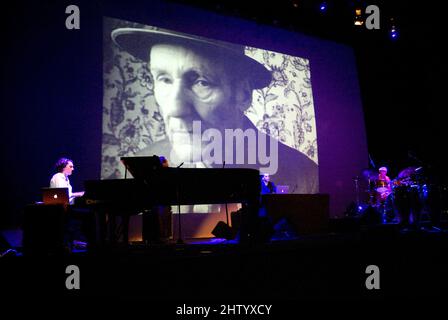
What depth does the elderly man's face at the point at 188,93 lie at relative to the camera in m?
6.53

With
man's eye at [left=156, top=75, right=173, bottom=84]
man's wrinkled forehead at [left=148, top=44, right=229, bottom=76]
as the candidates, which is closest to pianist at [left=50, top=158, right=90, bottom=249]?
man's eye at [left=156, top=75, right=173, bottom=84]

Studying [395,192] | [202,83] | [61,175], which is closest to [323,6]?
[202,83]

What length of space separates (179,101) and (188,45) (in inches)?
46.1

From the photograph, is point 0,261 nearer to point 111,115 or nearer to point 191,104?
point 111,115

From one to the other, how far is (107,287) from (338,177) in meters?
6.78

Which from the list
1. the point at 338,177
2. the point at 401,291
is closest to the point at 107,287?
the point at 401,291

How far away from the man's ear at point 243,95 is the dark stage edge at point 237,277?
434 cm

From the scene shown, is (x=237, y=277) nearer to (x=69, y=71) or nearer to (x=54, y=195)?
(x=54, y=195)

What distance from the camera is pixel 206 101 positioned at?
687cm

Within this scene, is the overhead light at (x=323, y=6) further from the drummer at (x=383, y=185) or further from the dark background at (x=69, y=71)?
the drummer at (x=383, y=185)

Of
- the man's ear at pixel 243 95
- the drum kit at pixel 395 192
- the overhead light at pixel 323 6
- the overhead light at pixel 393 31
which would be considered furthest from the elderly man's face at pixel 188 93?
the overhead light at pixel 393 31

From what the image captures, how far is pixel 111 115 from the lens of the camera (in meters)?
6.21

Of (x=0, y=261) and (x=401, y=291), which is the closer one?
(x=0, y=261)

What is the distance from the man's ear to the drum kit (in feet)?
9.92
